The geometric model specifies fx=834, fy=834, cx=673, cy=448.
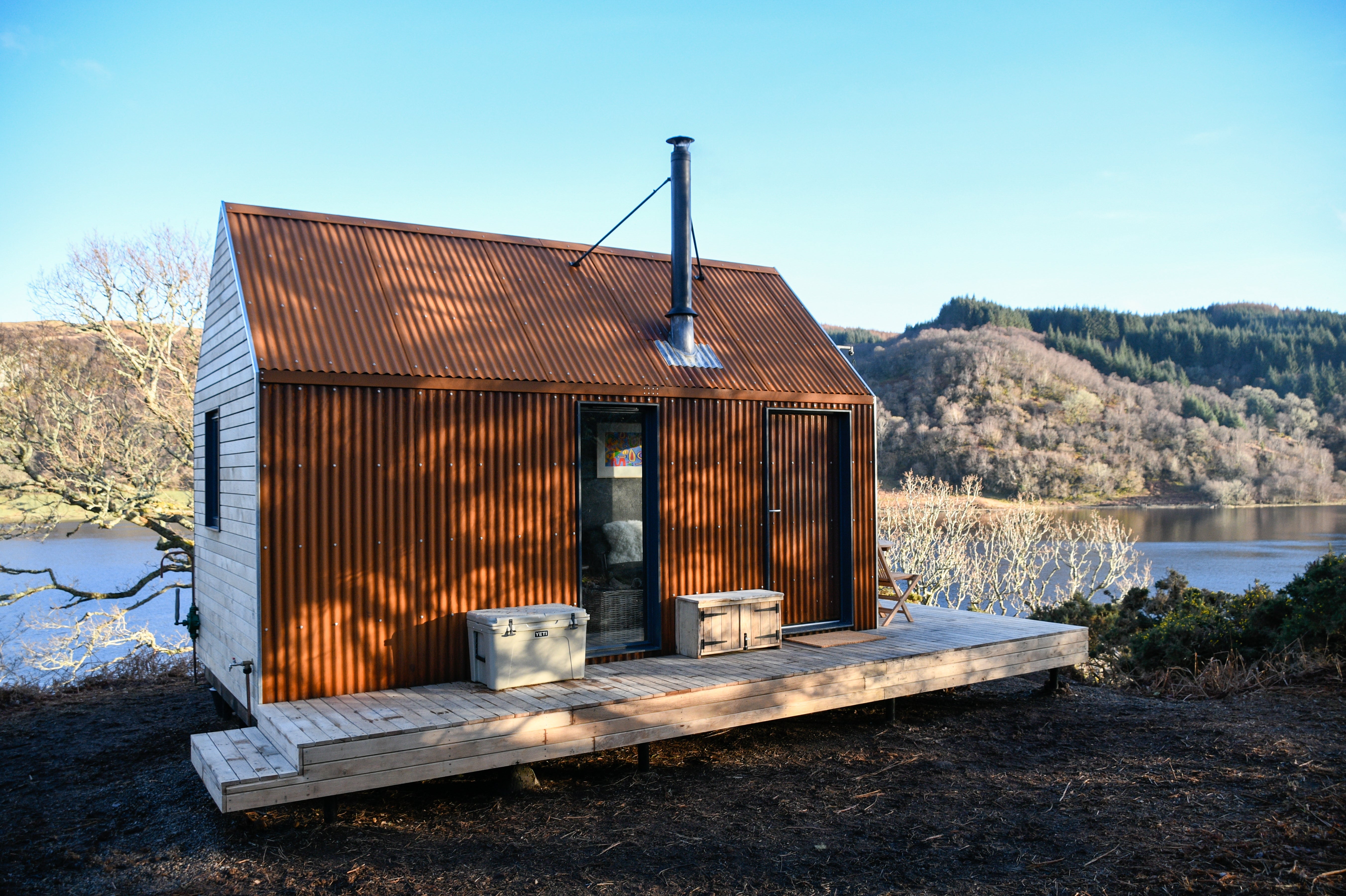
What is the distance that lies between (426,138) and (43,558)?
18.7 metres

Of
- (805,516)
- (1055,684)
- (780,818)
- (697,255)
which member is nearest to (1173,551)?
(1055,684)

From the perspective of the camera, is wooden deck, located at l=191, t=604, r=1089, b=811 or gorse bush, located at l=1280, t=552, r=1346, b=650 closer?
wooden deck, located at l=191, t=604, r=1089, b=811

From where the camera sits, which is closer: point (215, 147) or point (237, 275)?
point (237, 275)

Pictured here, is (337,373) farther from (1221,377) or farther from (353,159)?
(1221,377)

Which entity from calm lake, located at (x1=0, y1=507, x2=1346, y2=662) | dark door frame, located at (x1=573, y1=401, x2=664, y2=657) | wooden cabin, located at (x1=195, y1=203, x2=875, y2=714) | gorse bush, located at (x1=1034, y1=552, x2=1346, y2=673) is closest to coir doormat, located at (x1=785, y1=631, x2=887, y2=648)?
wooden cabin, located at (x1=195, y1=203, x2=875, y2=714)

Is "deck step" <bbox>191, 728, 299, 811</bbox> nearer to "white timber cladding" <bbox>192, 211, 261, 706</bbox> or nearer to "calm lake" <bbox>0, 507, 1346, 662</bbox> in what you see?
"white timber cladding" <bbox>192, 211, 261, 706</bbox>

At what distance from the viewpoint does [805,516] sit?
7.32m

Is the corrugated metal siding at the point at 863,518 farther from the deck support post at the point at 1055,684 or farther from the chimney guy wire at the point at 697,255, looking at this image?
the chimney guy wire at the point at 697,255

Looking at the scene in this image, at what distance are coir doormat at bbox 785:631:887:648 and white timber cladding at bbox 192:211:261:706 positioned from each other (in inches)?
159

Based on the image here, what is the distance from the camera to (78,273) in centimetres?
1324

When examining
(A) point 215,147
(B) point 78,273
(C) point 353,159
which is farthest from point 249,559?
(A) point 215,147

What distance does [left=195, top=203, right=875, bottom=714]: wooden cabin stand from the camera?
17.3 ft

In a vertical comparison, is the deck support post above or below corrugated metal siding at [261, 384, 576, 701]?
below

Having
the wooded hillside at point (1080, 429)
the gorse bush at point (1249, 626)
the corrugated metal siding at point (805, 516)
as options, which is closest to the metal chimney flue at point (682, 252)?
the corrugated metal siding at point (805, 516)
